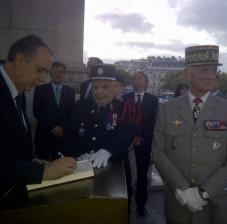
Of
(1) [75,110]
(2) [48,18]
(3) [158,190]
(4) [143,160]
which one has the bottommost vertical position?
(3) [158,190]

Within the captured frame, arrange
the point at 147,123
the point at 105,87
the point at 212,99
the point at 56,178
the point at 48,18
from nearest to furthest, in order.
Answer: the point at 56,178 < the point at 212,99 < the point at 105,87 < the point at 147,123 < the point at 48,18

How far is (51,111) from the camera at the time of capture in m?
5.68

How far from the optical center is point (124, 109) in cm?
340

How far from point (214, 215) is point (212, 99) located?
97 centimetres

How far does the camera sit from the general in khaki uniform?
9.59 ft

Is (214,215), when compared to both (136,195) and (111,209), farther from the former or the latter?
(136,195)

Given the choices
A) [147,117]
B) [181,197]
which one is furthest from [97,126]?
[147,117]

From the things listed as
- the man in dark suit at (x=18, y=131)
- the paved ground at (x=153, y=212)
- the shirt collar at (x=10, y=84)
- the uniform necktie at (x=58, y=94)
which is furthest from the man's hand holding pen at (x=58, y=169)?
the uniform necktie at (x=58, y=94)

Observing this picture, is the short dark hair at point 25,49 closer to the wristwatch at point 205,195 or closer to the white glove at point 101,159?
the white glove at point 101,159

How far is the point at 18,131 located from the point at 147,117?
425 centimetres

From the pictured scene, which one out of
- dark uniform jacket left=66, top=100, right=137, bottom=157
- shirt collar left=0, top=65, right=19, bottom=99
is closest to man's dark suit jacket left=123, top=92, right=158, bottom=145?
dark uniform jacket left=66, top=100, right=137, bottom=157

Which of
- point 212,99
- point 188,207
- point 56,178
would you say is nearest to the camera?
point 56,178

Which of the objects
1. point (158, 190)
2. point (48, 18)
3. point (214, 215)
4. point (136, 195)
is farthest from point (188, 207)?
point (48, 18)

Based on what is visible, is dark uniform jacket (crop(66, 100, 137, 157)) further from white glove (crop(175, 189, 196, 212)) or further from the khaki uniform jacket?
white glove (crop(175, 189, 196, 212))
